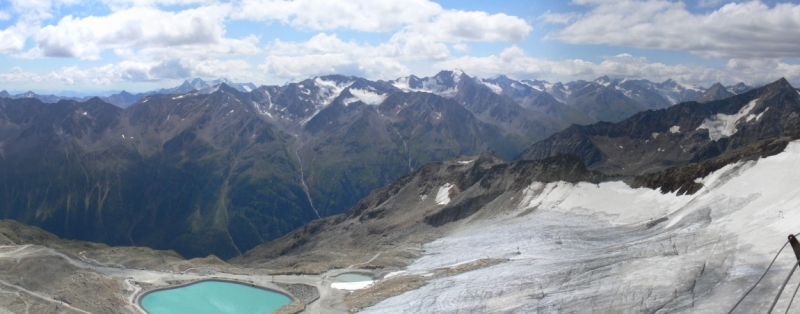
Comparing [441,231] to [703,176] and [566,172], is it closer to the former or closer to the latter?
[566,172]

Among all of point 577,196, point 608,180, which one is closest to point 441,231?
point 577,196

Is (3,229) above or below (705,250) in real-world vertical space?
below

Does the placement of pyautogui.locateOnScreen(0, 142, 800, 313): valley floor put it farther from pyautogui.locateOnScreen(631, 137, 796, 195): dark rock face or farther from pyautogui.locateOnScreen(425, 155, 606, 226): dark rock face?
pyautogui.locateOnScreen(425, 155, 606, 226): dark rock face

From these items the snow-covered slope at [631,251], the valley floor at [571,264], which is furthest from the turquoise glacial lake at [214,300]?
the snow-covered slope at [631,251]

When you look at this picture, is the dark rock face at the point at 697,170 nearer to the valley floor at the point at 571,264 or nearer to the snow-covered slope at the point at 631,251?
the snow-covered slope at the point at 631,251

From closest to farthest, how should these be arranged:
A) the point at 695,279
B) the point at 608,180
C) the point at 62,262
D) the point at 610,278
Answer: the point at 695,279, the point at 610,278, the point at 62,262, the point at 608,180

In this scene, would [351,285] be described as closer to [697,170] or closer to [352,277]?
[352,277]
